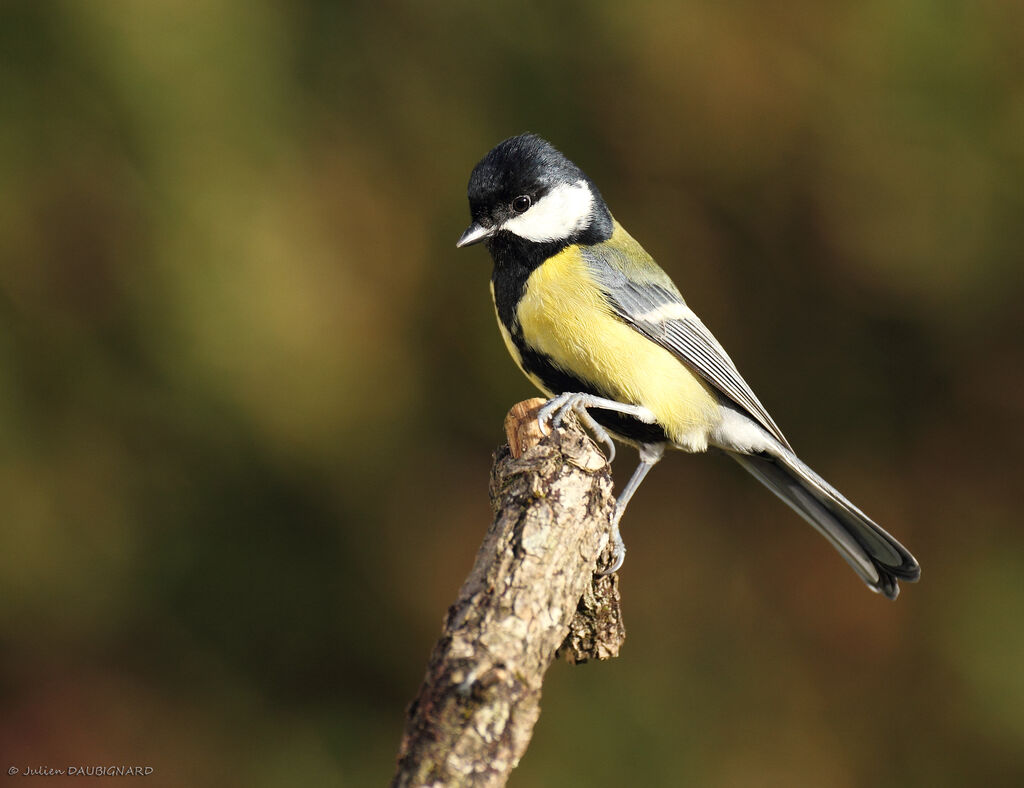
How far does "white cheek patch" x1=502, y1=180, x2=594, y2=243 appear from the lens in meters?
2.18

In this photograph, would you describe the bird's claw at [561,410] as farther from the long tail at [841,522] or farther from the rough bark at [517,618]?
the long tail at [841,522]

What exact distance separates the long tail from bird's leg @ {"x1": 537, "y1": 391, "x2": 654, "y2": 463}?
0.43m

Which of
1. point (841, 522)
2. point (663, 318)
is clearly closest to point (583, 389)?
point (663, 318)

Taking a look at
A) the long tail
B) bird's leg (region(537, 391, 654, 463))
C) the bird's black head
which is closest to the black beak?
the bird's black head

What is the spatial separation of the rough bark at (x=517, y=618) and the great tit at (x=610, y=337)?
1.19 ft

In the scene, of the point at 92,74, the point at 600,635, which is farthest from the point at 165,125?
the point at 600,635

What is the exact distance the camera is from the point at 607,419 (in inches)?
85.9

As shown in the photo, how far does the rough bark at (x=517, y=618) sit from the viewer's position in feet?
3.65

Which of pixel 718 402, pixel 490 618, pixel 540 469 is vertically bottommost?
pixel 490 618

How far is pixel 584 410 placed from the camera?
198cm

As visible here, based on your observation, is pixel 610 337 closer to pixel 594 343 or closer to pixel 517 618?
pixel 594 343

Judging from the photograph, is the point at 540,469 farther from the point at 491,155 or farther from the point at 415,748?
the point at 491,155

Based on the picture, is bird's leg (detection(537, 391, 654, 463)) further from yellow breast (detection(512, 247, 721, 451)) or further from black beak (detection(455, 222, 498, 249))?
black beak (detection(455, 222, 498, 249))

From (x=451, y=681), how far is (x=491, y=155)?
1.36 m
